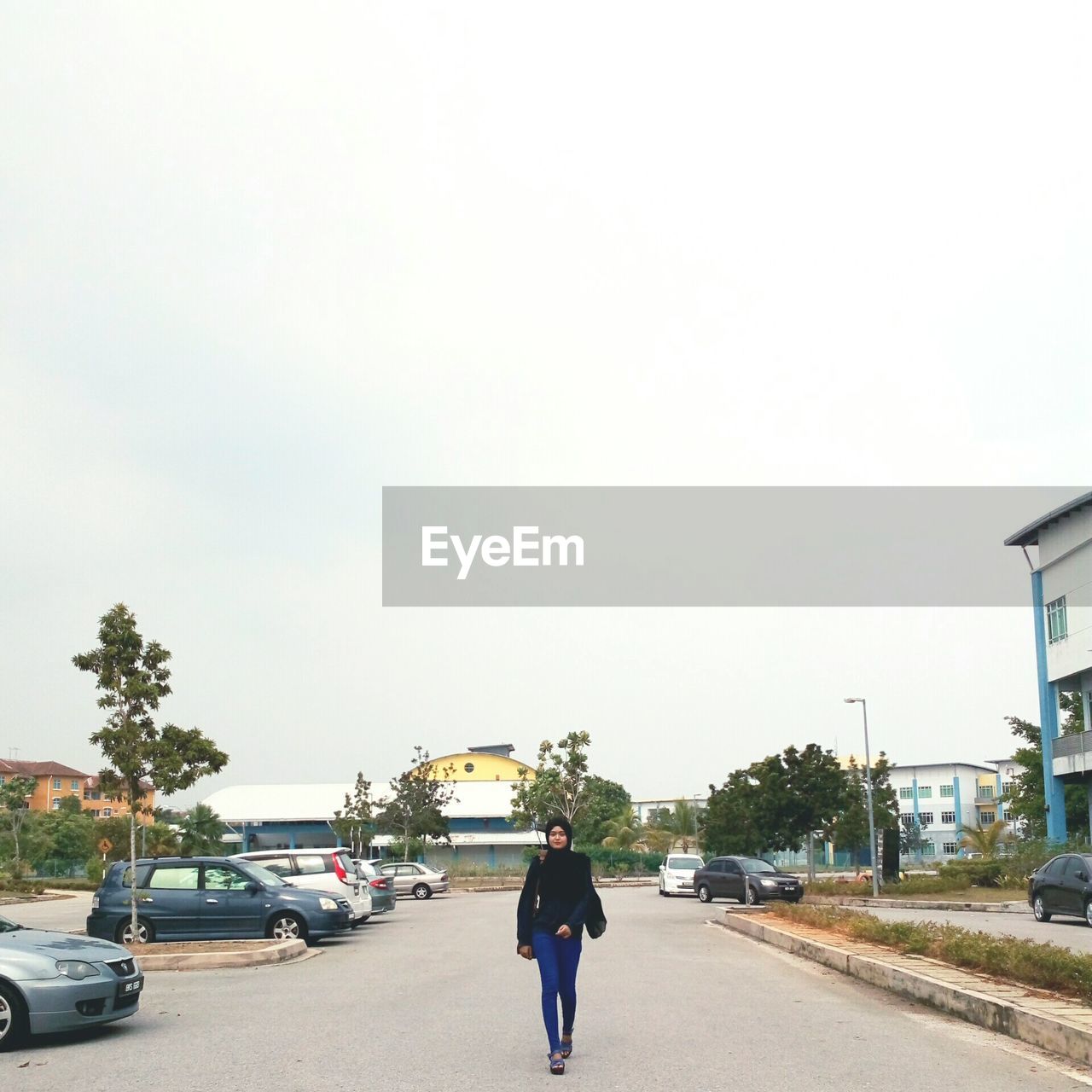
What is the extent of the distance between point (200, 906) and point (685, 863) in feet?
88.2

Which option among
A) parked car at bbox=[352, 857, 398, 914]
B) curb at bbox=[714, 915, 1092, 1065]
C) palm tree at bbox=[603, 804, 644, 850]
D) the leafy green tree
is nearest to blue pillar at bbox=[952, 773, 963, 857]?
the leafy green tree

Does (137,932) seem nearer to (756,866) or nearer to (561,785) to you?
(756,866)

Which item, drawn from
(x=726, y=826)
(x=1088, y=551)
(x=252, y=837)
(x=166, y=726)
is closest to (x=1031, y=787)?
(x=1088, y=551)

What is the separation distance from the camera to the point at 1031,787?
232 feet

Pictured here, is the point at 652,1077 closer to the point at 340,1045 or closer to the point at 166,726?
the point at 340,1045

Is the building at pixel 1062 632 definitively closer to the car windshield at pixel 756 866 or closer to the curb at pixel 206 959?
the car windshield at pixel 756 866

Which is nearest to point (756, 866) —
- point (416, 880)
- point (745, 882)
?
point (745, 882)

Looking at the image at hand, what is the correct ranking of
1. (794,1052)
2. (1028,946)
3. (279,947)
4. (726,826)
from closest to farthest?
(794,1052) → (1028,946) → (279,947) → (726,826)

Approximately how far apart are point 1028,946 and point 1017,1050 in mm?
3053

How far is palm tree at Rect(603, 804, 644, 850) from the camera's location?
7975cm

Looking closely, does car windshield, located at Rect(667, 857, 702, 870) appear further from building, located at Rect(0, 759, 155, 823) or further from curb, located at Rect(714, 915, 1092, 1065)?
building, located at Rect(0, 759, 155, 823)

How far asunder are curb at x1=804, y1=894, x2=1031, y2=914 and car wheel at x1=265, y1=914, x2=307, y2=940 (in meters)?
13.3

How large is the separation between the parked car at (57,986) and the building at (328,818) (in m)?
64.7

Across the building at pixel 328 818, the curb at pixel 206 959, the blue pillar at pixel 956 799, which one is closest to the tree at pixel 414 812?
the building at pixel 328 818
